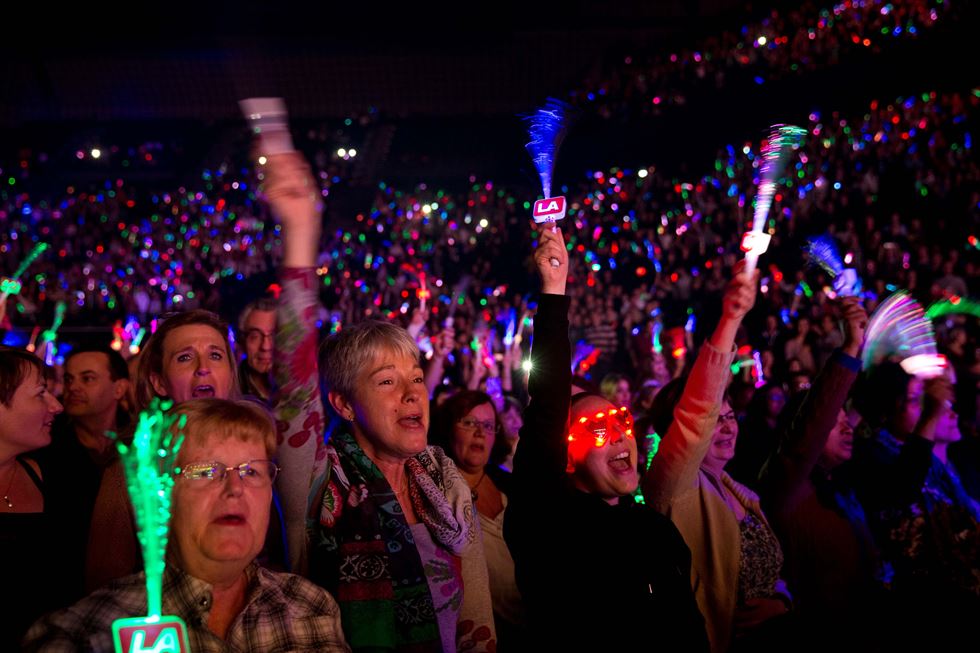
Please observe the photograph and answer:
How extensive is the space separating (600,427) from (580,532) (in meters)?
0.36

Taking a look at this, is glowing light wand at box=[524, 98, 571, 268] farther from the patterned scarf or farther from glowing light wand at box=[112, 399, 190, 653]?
glowing light wand at box=[112, 399, 190, 653]

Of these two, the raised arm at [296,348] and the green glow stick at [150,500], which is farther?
the raised arm at [296,348]

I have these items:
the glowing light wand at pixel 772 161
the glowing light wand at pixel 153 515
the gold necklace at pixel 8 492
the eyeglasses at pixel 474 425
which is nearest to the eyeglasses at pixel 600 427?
the glowing light wand at pixel 772 161

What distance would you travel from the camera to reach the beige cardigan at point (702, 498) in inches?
95.5

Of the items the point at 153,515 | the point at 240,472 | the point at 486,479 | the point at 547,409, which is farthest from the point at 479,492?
the point at 153,515

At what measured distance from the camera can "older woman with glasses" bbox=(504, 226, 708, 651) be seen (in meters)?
2.04

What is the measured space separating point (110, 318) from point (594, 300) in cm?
787

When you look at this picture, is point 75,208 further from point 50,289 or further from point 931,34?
point 931,34

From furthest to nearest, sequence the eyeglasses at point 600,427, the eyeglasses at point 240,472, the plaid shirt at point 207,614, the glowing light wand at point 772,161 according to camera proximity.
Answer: the glowing light wand at point 772,161
the eyeglasses at point 600,427
the eyeglasses at point 240,472
the plaid shirt at point 207,614

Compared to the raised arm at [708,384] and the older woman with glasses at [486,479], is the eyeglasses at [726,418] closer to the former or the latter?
the raised arm at [708,384]

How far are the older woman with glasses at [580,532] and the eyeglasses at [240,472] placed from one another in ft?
2.52

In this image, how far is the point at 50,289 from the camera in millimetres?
13898

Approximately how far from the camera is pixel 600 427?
235cm

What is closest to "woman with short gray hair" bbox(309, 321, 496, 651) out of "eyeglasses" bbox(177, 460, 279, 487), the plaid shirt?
the plaid shirt
